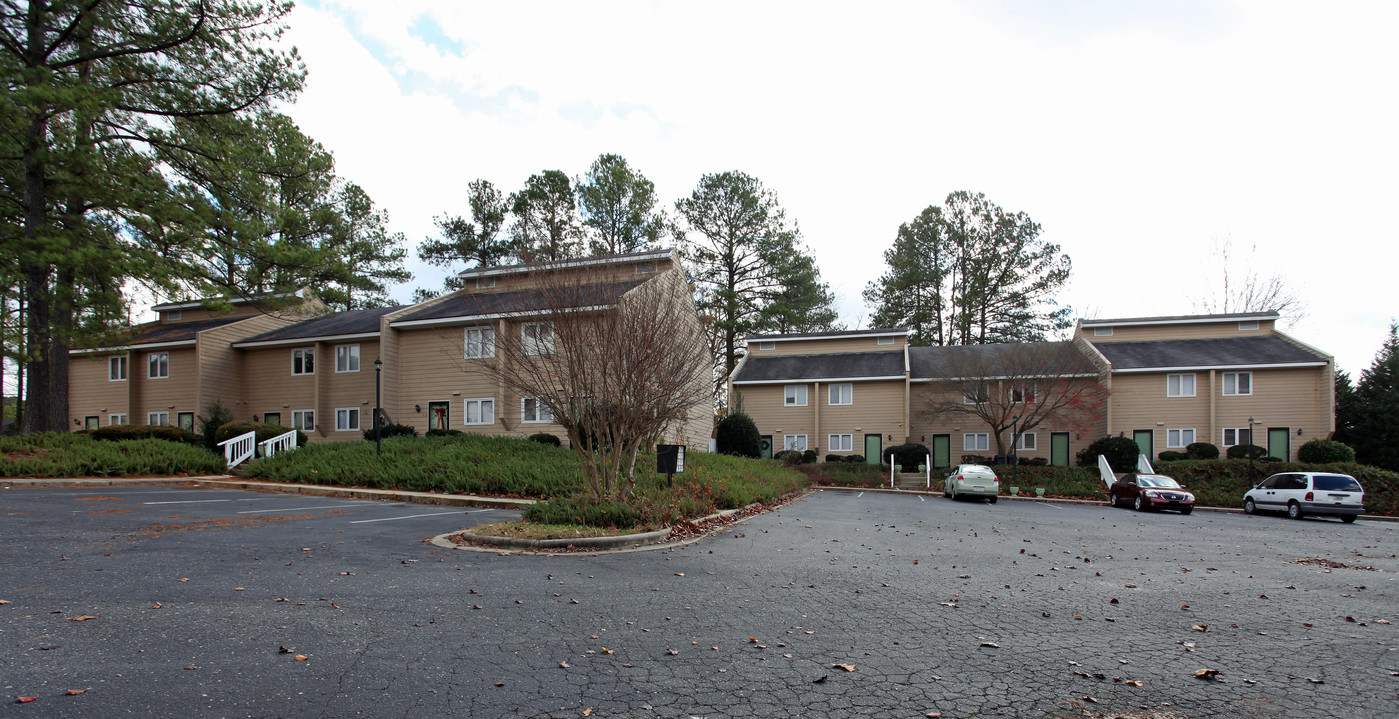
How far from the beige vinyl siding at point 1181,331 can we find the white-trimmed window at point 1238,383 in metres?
3.70

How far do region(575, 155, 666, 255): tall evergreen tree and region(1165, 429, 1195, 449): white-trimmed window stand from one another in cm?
2940

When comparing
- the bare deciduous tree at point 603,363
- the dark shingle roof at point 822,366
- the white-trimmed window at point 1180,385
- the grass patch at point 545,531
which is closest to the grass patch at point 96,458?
the bare deciduous tree at point 603,363

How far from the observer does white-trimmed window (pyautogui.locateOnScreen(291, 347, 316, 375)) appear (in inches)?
1273

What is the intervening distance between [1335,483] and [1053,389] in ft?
43.1

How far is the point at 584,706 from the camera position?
14.4 feet

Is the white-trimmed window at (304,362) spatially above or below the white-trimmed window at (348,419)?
above

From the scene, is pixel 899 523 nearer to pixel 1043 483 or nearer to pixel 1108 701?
pixel 1108 701

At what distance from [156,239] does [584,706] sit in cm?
2462

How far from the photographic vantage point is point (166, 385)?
3372 centimetres

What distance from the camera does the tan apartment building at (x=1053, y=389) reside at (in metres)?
33.2

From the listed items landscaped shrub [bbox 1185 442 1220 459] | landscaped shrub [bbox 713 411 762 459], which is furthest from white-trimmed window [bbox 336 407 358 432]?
landscaped shrub [bbox 1185 442 1220 459]

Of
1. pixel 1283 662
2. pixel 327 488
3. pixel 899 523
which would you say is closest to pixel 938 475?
pixel 899 523

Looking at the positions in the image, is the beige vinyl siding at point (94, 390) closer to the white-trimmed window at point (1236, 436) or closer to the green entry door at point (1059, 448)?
the green entry door at point (1059, 448)

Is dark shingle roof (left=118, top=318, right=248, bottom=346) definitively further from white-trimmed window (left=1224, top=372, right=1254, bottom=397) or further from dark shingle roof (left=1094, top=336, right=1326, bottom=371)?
white-trimmed window (left=1224, top=372, right=1254, bottom=397)
